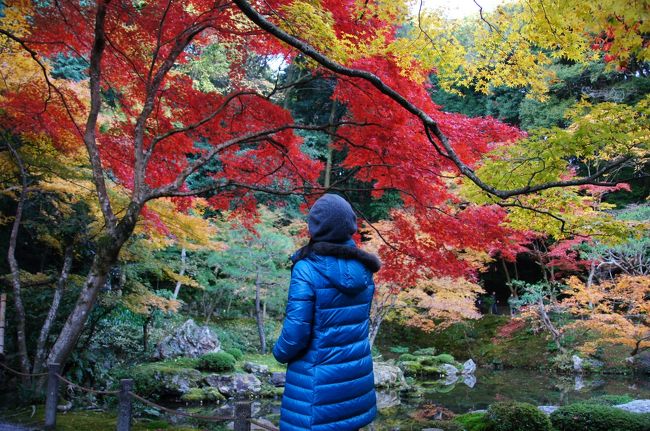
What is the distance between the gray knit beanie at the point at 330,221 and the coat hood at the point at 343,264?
0.04 meters

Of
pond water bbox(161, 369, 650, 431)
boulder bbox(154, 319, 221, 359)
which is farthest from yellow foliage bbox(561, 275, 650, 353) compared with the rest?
boulder bbox(154, 319, 221, 359)

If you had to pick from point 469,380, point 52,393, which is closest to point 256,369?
point 469,380

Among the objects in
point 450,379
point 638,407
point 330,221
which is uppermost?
point 330,221

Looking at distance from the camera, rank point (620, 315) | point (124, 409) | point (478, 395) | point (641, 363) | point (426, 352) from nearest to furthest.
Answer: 1. point (124, 409)
2. point (478, 395)
3. point (620, 315)
4. point (641, 363)
5. point (426, 352)

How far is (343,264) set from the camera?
199cm

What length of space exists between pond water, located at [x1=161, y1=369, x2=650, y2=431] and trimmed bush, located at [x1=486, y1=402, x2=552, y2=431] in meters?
2.13

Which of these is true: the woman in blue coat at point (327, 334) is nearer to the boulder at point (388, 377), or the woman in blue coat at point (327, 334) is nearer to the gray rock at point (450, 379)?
the boulder at point (388, 377)

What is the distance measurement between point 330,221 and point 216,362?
30.7 feet

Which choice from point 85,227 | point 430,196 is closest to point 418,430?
point 430,196

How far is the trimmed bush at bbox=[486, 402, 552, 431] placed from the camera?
18.4ft

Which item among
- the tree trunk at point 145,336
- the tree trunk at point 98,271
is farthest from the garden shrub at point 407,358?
the tree trunk at point 98,271

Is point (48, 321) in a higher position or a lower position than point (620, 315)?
higher

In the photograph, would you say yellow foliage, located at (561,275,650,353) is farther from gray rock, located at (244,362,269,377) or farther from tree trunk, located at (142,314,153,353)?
tree trunk, located at (142,314,153,353)

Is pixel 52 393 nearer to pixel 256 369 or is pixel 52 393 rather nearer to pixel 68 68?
pixel 256 369
